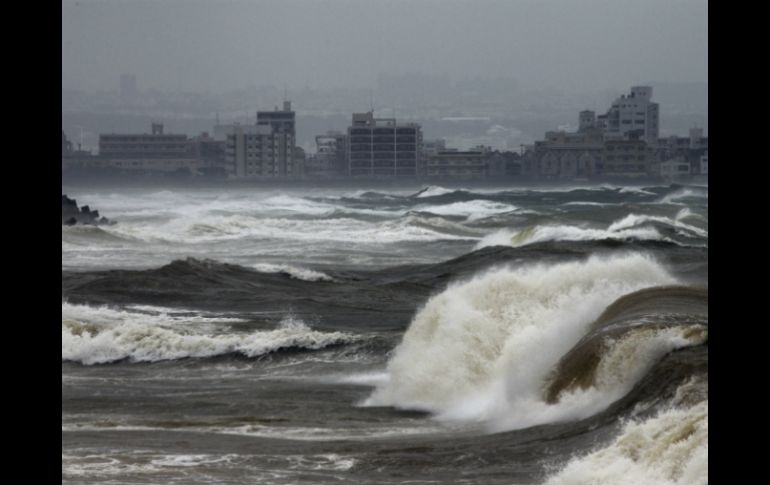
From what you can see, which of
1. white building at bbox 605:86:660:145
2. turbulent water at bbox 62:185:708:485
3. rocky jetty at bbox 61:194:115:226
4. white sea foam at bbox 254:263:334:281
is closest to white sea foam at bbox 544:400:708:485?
turbulent water at bbox 62:185:708:485

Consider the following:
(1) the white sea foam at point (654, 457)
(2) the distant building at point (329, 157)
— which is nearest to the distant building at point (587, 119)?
(2) the distant building at point (329, 157)

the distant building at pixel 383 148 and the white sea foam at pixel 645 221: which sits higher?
the distant building at pixel 383 148

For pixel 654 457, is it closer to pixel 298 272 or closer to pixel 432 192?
pixel 298 272

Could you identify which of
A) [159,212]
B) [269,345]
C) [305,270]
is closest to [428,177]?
[159,212]

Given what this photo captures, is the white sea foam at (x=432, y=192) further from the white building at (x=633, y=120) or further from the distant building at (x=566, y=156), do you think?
the white building at (x=633, y=120)

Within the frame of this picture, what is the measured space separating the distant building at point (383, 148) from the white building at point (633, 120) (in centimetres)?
1611

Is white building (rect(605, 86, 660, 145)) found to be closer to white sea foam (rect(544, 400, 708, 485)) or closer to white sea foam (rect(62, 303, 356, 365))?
white sea foam (rect(62, 303, 356, 365))

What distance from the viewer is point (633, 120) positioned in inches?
4528

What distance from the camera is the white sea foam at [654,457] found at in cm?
713

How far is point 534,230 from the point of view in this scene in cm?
4750

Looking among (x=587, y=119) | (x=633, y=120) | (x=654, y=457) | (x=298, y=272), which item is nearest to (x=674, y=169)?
(x=633, y=120)

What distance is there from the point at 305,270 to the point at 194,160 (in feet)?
307

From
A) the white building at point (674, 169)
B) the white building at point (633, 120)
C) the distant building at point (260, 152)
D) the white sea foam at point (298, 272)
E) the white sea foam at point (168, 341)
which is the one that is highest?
the white building at point (633, 120)
